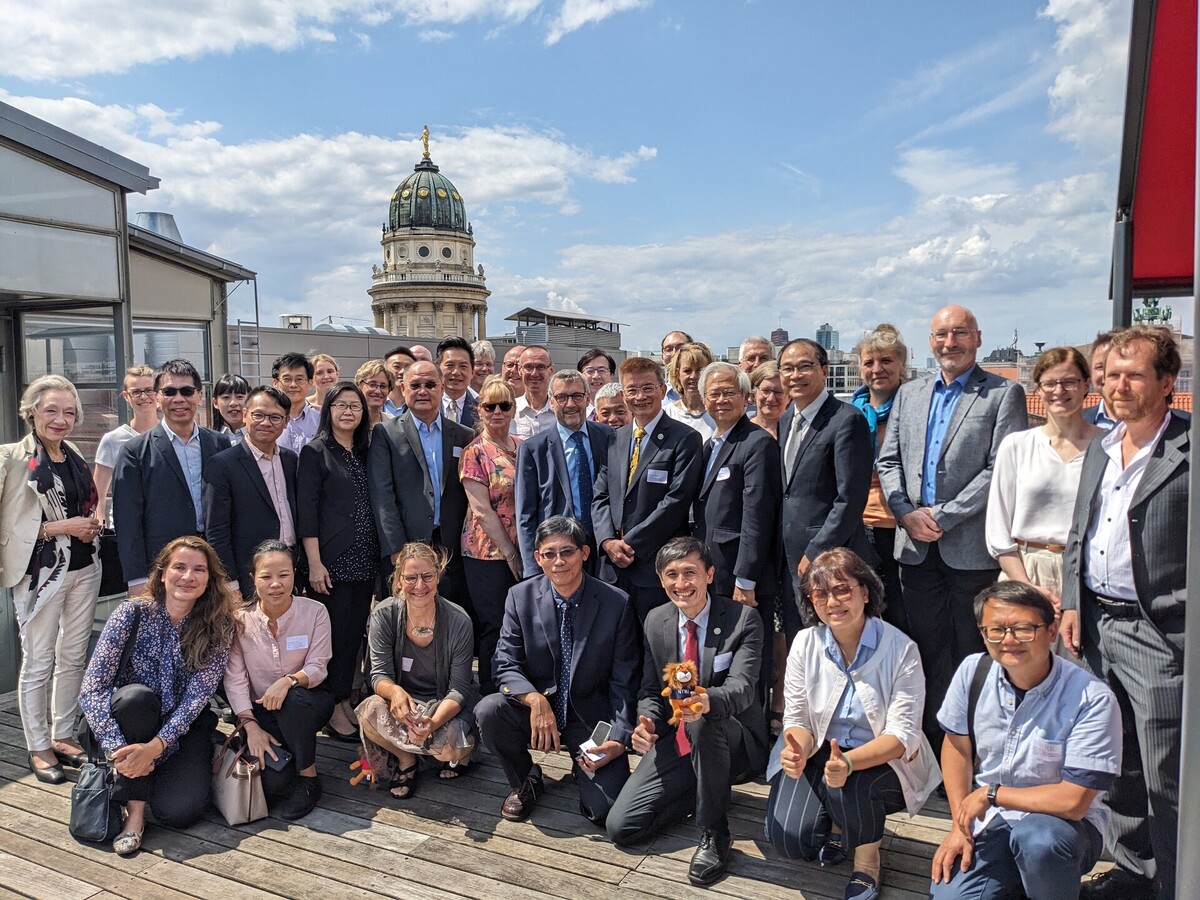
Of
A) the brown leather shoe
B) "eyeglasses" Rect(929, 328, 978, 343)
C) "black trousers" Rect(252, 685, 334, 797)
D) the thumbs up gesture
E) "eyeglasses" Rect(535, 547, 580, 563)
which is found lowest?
the brown leather shoe

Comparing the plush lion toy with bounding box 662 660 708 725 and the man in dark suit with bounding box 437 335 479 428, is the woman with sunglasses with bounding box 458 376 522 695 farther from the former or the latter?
the plush lion toy with bounding box 662 660 708 725

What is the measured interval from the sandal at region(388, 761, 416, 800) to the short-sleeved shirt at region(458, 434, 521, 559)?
1.11m

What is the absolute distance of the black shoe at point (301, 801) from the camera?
12.0 feet

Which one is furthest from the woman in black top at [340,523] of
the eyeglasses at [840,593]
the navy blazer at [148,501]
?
the eyeglasses at [840,593]

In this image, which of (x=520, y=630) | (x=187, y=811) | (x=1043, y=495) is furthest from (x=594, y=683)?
(x=1043, y=495)

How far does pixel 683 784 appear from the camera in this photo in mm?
3445

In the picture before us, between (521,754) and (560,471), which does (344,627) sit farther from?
(560,471)

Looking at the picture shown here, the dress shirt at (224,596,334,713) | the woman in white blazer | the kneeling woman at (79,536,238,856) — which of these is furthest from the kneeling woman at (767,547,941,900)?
the woman in white blazer

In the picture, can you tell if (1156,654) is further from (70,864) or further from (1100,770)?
(70,864)

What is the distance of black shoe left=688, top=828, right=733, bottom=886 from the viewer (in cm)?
309

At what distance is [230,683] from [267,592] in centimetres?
44

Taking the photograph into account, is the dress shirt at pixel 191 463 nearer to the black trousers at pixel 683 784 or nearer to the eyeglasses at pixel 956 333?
the black trousers at pixel 683 784

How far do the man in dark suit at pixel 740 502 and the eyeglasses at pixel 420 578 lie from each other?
1319 mm

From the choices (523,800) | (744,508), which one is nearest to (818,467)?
(744,508)
